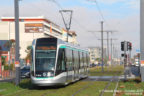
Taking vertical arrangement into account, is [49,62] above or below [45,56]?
below

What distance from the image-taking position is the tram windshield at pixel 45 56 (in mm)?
21359

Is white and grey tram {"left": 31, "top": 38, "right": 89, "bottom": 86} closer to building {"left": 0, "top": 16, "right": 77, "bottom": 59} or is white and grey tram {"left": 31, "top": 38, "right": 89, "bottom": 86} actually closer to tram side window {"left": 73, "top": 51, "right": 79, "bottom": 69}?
tram side window {"left": 73, "top": 51, "right": 79, "bottom": 69}

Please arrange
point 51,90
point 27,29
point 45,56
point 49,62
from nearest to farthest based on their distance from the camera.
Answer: point 51,90 → point 49,62 → point 45,56 → point 27,29

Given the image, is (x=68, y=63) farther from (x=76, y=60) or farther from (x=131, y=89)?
(x=131, y=89)

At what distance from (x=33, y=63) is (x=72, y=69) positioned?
4.94 metres

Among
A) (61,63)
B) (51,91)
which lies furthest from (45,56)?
(51,91)

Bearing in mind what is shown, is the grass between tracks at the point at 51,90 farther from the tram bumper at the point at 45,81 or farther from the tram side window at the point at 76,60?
the tram side window at the point at 76,60

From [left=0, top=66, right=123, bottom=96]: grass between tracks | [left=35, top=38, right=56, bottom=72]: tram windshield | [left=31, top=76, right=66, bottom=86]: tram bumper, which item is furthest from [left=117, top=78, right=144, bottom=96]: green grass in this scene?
[left=35, top=38, right=56, bottom=72]: tram windshield

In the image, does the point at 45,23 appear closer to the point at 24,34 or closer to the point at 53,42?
the point at 24,34

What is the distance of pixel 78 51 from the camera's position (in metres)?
29.4

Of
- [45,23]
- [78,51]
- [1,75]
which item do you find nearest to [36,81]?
[78,51]

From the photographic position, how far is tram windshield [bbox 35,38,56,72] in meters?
21.4

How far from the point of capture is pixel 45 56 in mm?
21703

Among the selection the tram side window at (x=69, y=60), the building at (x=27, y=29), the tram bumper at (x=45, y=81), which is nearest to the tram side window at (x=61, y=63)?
the tram bumper at (x=45, y=81)
